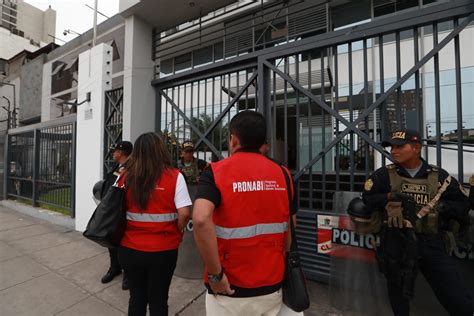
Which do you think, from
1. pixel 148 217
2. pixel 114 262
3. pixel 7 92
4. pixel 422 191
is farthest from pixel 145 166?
pixel 7 92

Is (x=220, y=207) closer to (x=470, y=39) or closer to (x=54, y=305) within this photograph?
(x=54, y=305)

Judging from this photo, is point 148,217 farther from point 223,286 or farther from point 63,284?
point 63,284

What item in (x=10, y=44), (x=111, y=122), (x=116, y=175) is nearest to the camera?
(x=116, y=175)

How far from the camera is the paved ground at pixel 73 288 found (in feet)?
9.61

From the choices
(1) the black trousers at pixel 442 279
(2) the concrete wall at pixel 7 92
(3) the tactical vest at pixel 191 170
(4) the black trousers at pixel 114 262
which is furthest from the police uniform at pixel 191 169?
Result: (2) the concrete wall at pixel 7 92

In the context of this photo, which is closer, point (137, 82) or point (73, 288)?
point (73, 288)

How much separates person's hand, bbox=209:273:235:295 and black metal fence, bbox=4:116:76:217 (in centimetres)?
596

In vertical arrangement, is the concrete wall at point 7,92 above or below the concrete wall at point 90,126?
above

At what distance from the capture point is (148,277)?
2158mm

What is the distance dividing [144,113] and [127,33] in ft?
4.89

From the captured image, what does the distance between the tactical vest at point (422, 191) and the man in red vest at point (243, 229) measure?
1.24 meters

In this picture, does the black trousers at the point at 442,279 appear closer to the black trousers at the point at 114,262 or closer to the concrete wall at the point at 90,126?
the black trousers at the point at 114,262

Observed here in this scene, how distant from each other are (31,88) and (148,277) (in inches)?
1142

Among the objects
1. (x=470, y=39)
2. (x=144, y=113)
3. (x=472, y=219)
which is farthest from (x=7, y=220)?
(x=470, y=39)
